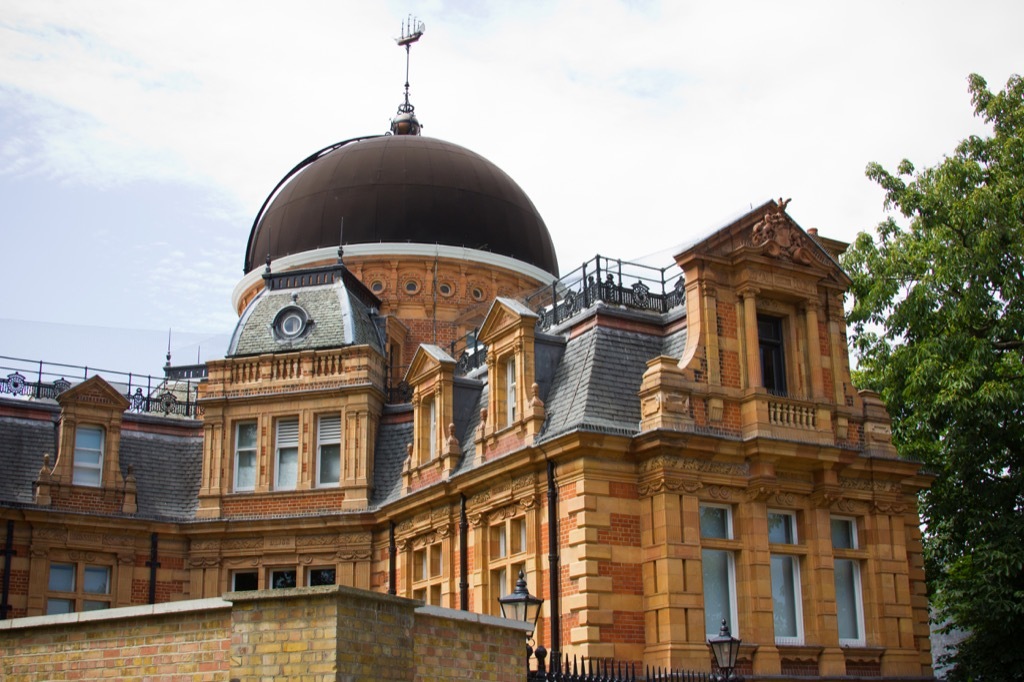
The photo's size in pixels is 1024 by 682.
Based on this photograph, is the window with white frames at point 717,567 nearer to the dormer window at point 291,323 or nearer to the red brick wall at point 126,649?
the red brick wall at point 126,649

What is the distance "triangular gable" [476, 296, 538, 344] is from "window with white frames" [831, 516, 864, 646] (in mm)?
7360

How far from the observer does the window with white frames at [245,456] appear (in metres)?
31.9

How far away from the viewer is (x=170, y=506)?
31891 millimetres

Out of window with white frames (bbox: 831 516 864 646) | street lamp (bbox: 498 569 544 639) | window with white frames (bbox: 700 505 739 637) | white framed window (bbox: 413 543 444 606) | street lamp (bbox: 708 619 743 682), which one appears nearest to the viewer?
street lamp (bbox: 498 569 544 639)

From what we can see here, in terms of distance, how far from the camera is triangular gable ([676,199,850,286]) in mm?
24766

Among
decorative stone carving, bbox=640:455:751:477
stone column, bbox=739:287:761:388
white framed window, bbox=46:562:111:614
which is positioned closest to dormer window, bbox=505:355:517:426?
decorative stone carving, bbox=640:455:751:477

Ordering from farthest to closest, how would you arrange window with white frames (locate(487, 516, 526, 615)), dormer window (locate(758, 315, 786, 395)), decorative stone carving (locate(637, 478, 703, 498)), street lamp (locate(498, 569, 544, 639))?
dormer window (locate(758, 315, 786, 395)) → window with white frames (locate(487, 516, 526, 615)) → decorative stone carving (locate(637, 478, 703, 498)) → street lamp (locate(498, 569, 544, 639))

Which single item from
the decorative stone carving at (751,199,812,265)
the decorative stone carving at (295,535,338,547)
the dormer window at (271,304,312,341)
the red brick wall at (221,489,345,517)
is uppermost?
the dormer window at (271,304,312,341)

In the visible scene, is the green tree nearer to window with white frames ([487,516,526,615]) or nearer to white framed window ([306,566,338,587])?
window with white frames ([487,516,526,615])

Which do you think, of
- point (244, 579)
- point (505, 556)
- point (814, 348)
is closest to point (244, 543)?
point (244, 579)

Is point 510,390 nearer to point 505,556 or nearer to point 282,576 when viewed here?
point 505,556

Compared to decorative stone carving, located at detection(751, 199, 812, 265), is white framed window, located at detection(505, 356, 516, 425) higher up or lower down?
lower down

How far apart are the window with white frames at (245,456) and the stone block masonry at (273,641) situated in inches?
614

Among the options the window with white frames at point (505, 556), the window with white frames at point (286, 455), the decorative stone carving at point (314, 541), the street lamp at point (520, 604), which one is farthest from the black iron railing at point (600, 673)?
the window with white frames at point (286, 455)
